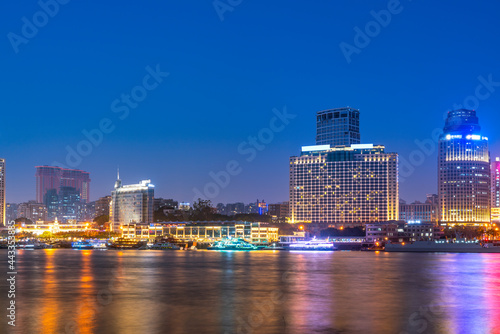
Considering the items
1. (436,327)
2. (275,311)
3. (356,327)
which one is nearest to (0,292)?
(275,311)

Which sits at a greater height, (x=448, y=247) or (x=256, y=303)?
(x=256, y=303)

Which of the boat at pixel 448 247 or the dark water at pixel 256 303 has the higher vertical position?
the dark water at pixel 256 303

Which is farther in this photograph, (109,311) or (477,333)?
(109,311)

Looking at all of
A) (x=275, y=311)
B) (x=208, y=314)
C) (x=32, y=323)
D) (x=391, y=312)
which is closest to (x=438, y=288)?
(x=391, y=312)

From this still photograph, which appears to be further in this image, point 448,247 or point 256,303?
point 448,247

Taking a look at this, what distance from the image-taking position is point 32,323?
128 ft

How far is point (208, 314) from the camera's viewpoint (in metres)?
43.3

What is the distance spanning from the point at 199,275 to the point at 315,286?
68.3ft

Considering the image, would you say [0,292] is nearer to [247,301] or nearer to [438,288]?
[247,301]

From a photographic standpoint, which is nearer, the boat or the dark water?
the dark water

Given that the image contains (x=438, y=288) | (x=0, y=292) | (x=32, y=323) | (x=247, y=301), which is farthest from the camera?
(x=438, y=288)

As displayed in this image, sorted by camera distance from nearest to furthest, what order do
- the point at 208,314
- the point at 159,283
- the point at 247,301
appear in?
1. the point at 208,314
2. the point at 247,301
3. the point at 159,283

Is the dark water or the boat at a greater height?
the dark water

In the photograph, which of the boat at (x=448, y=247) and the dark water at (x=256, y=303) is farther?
the boat at (x=448, y=247)
